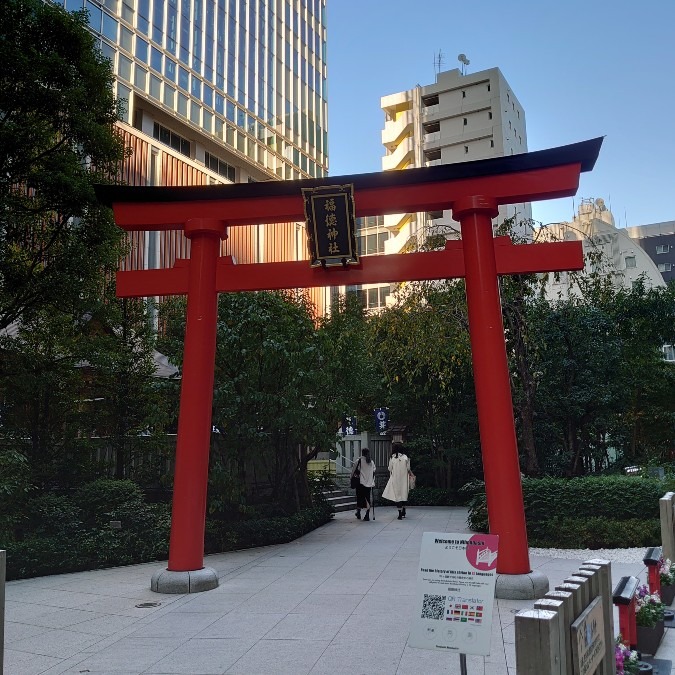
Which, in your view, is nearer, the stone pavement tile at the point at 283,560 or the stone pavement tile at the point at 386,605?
the stone pavement tile at the point at 386,605

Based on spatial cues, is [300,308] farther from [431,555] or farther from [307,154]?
[307,154]

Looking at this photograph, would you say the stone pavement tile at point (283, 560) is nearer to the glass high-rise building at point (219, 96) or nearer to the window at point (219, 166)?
the glass high-rise building at point (219, 96)

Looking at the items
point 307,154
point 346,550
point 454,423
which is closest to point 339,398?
point 346,550

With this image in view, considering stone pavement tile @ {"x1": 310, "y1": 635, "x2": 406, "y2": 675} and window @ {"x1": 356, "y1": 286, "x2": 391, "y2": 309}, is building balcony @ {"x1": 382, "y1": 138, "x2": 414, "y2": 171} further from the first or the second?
stone pavement tile @ {"x1": 310, "y1": 635, "x2": 406, "y2": 675}

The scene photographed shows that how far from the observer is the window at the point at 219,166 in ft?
130

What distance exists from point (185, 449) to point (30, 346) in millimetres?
5575

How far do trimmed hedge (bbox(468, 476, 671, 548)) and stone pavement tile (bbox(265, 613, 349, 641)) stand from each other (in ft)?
18.7

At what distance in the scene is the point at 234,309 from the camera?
535 inches

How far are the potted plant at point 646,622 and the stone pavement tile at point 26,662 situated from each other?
5.20 m

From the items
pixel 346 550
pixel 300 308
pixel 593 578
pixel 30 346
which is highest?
pixel 300 308

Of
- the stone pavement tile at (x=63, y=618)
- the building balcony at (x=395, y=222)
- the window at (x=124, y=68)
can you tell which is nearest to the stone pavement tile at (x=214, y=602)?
the stone pavement tile at (x=63, y=618)

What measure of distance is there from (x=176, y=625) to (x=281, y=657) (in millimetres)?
1703

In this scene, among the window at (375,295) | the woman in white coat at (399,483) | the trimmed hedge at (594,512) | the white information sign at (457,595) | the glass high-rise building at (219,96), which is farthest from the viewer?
the window at (375,295)

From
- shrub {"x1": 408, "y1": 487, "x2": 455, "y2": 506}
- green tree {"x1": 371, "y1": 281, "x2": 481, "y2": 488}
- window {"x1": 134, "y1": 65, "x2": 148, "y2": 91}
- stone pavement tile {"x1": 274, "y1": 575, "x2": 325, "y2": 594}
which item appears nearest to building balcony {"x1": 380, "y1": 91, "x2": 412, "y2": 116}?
window {"x1": 134, "y1": 65, "x2": 148, "y2": 91}
